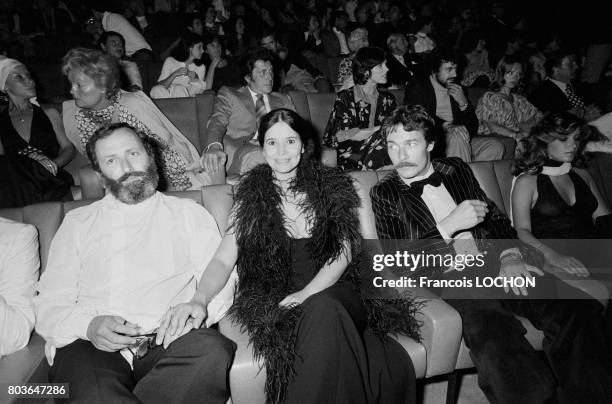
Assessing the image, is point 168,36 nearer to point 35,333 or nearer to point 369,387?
point 35,333

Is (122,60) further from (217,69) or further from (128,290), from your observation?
(128,290)

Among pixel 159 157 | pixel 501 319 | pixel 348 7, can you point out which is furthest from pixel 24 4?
pixel 501 319

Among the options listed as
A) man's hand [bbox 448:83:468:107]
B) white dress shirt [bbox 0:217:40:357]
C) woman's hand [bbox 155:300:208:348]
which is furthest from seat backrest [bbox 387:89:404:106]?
white dress shirt [bbox 0:217:40:357]

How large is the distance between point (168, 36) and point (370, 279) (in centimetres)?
583

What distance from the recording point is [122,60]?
13.1 ft

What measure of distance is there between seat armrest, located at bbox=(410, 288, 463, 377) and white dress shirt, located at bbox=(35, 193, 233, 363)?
758 mm


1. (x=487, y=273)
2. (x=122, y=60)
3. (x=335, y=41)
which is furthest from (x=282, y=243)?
(x=335, y=41)

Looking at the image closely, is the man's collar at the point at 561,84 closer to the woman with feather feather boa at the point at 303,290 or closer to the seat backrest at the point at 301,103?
the seat backrest at the point at 301,103

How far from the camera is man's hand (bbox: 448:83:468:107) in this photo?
3293 mm

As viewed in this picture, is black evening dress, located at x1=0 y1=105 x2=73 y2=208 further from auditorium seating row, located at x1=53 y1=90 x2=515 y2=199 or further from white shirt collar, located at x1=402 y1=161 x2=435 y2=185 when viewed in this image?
white shirt collar, located at x1=402 y1=161 x2=435 y2=185

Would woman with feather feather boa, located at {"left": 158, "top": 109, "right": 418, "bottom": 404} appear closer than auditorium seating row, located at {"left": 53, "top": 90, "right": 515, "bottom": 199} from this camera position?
Yes

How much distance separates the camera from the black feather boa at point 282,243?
158 centimetres

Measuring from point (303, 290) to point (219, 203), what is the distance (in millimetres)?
571

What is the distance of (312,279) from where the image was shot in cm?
170
